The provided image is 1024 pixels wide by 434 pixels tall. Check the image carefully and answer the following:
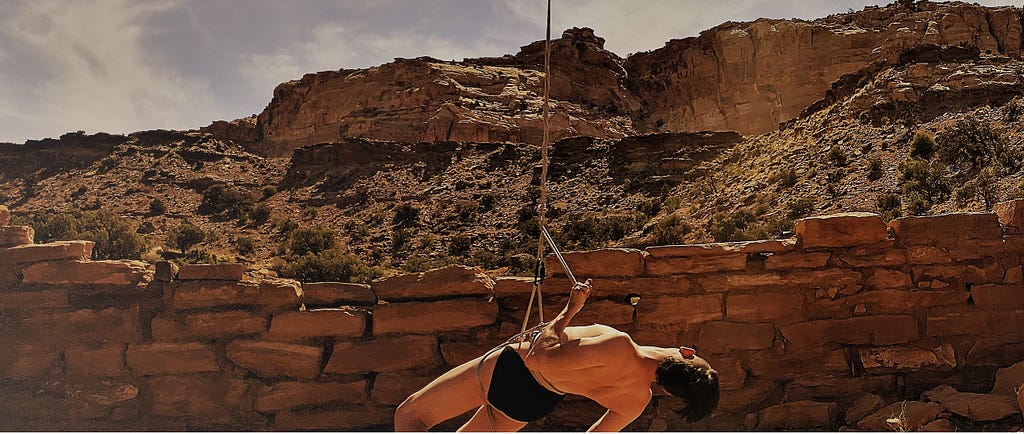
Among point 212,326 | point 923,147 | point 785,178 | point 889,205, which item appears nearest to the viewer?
point 212,326

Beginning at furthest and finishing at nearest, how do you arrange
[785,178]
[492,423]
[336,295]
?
1. [785,178]
2. [336,295]
3. [492,423]

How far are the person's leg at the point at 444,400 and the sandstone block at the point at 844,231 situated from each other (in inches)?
136

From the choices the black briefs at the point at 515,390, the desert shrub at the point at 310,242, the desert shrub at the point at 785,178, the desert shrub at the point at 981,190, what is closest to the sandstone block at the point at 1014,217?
the black briefs at the point at 515,390

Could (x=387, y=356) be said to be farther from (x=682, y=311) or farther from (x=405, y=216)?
(x=405, y=216)

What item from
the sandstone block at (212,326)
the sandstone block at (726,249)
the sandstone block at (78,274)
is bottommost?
the sandstone block at (212,326)

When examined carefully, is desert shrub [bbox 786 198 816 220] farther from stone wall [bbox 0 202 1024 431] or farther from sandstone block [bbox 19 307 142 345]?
sandstone block [bbox 19 307 142 345]

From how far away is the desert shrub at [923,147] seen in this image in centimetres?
2039

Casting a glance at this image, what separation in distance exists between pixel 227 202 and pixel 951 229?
121ft

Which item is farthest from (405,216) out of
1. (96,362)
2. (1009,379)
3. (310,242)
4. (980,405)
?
(980,405)

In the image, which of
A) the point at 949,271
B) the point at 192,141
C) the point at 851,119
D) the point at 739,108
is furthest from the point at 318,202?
the point at 949,271

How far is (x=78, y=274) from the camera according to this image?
6.85 meters

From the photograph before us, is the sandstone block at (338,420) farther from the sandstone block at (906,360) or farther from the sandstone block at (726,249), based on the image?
the sandstone block at (906,360)

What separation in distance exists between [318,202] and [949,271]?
33283mm

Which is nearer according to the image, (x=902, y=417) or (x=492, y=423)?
(x=492, y=423)
